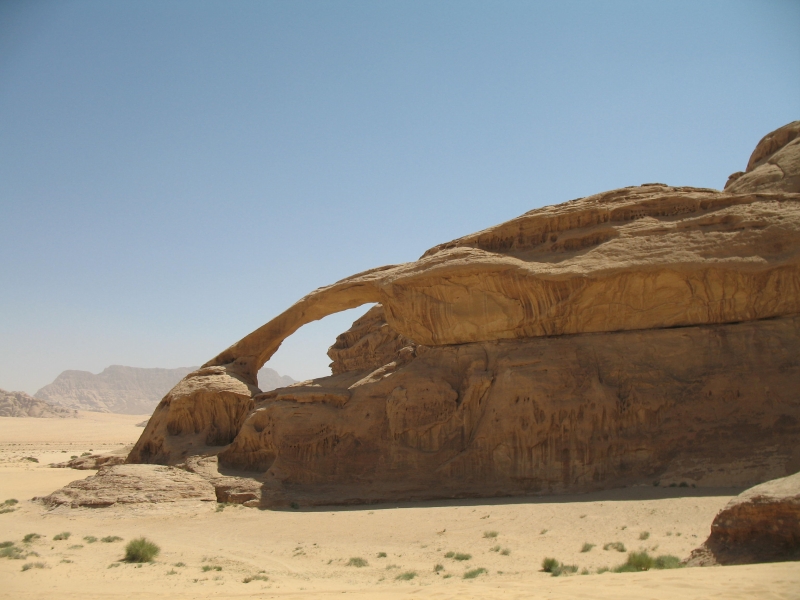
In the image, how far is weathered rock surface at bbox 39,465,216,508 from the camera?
57.4 feet

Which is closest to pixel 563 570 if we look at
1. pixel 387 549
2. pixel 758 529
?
pixel 758 529

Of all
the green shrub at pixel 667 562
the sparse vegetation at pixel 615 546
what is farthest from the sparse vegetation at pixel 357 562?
the green shrub at pixel 667 562

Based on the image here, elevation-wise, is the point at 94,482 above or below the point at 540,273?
below

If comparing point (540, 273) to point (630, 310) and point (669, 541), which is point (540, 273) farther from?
point (669, 541)

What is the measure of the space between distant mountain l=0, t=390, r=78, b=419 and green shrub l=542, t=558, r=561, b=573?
9438cm

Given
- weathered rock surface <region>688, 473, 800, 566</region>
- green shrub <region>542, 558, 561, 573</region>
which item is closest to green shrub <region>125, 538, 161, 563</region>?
green shrub <region>542, 558, 561, 573</region>

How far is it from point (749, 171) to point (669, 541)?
14.5 m

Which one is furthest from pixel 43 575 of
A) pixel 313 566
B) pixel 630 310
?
pixel 630 310

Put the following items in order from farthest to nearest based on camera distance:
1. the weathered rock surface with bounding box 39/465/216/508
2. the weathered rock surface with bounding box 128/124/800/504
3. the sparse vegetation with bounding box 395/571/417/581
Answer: the weathered rock surface with bounding box 39/465/216/508 < the weathered rock surface with bounding box 128/124/800/504 < the sparse vegetation with bounding box 395/571/417/581

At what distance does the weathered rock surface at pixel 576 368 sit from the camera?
1595 centimetres

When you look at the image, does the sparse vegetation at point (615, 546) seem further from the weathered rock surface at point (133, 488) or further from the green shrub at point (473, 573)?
the weathered rock surface at point (133, 488)

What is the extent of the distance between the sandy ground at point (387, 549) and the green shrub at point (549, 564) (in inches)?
9.6

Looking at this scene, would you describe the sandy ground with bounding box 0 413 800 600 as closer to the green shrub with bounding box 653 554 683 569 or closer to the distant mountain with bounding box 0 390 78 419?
the green shrub with bounding box 653 554 683 569

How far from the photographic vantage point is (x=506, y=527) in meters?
13.0
